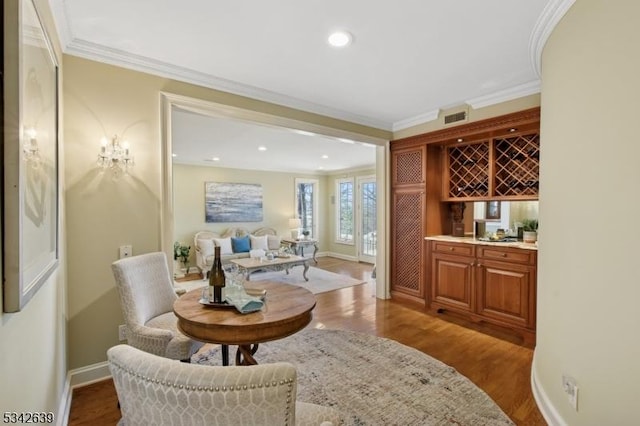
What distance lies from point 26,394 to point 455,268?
3.84 metres

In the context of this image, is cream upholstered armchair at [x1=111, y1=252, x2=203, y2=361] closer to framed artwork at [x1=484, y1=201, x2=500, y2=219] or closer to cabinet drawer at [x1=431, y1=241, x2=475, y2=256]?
cabinet drawer at [x1=431, y1=241, x2=475, y2=256]

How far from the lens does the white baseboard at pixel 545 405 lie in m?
1.85

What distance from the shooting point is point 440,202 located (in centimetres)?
429

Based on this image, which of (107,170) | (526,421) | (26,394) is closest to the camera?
(26,394)

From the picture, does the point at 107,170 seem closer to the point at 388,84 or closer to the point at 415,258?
the point at 388,84

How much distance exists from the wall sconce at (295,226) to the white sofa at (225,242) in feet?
1.56

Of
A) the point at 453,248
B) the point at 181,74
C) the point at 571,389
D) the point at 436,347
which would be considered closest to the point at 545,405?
the point at 571,389

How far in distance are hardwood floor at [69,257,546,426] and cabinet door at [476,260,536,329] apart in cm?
23

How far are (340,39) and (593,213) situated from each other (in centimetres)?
191

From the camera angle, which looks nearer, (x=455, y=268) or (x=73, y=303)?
(x=73, y=303)

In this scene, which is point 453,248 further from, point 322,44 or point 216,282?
point 216,282

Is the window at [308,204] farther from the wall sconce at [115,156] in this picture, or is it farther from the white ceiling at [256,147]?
the wall sconce at [115,156]

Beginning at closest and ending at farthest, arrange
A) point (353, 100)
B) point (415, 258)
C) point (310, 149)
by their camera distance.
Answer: point (353, 100) → point (415, 258) → point (310, 149)

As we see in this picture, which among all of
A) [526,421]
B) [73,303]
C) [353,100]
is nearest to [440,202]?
[353,100]
